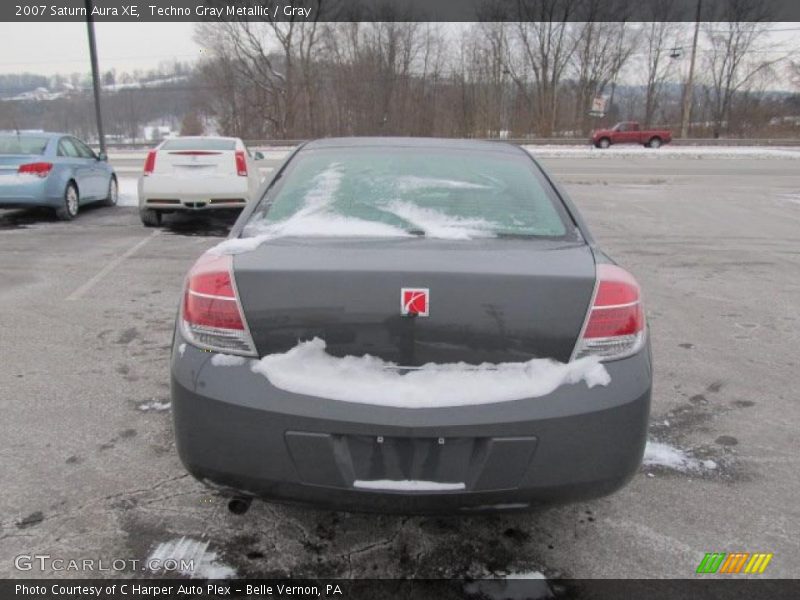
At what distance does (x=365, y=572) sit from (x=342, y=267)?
1140 mm

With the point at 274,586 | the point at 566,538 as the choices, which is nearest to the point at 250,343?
the point at 274,586

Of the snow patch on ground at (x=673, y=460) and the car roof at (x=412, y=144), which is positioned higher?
the car roof at (x=412, y=144)

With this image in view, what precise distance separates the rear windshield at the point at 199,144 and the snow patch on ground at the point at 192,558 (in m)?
7.98

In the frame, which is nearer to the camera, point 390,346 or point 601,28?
point 390,346

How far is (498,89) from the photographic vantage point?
162 feet

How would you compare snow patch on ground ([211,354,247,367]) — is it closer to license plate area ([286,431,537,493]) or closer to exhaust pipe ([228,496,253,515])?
license plate area ([286,431,537,493])

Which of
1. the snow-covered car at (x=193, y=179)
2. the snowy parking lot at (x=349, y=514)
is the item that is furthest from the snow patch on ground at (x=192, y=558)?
the snow-covered car at (x=193, y=179)

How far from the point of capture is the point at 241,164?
943 centimetres

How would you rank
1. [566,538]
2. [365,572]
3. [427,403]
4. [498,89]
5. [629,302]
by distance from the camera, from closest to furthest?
[427,403] → [629,302] → [365,572] → [566,538] → [498,89]

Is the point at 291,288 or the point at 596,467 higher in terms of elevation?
the point at 291,288

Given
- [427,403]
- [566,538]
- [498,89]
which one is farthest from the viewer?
[498,89]

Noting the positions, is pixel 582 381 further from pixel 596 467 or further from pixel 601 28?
pixel 601 28

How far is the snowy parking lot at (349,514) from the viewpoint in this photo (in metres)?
2.40

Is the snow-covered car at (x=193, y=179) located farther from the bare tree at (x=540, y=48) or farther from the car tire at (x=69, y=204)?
the bare tree at (x=540, y=48)
